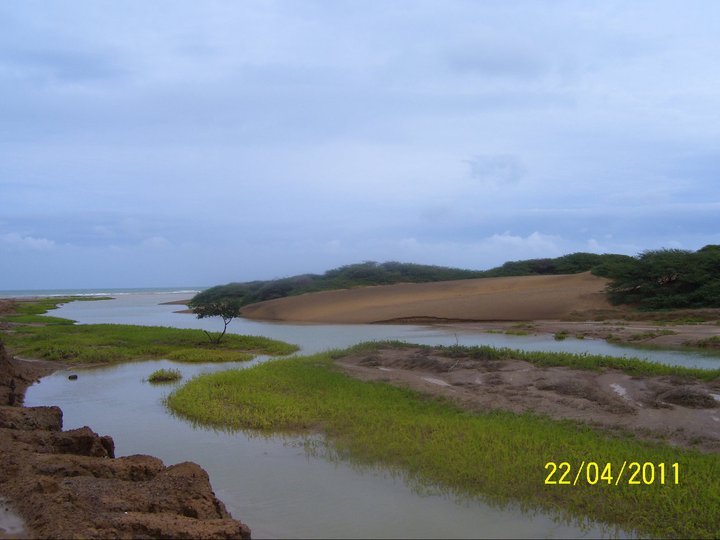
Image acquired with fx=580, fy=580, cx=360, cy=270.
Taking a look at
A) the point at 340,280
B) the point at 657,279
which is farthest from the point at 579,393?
the point at 340,280

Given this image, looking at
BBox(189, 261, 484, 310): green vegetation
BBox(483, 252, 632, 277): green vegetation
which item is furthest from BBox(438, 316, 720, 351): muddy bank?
BBox(189, 261, 484, 310): green vegetation

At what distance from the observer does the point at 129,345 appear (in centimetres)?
2394

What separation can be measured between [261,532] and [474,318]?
107 feet

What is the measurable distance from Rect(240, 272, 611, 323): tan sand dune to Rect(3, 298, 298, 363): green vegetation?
16.4 meters

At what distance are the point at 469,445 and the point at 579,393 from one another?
4009 mm

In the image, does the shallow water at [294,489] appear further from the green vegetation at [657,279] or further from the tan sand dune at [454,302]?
the tan sand dune at [454,302]

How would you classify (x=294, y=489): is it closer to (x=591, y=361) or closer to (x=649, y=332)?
(x=591, y=361)

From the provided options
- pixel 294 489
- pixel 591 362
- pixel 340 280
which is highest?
pixel 340 280

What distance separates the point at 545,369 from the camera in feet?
44.5

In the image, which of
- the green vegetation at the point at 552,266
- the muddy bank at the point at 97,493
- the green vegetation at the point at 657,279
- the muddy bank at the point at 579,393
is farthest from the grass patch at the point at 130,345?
the green vegetation at the point at 552,266

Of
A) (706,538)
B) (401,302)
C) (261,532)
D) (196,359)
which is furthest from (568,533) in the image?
(401,302)

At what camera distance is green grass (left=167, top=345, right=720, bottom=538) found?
6355 millimetres

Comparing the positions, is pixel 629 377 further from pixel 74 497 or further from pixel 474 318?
pixel 474 318

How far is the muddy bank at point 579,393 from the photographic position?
9.25m
